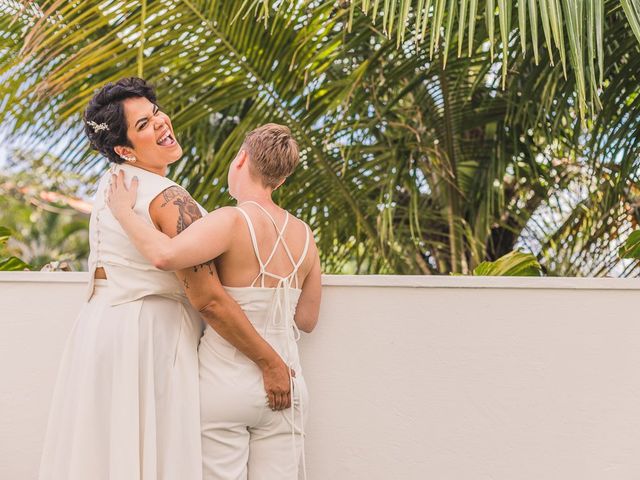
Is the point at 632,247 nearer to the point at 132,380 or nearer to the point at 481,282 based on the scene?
the point at 481,282

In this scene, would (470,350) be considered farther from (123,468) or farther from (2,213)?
(2,213)

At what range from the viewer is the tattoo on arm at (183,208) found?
7.37 feet

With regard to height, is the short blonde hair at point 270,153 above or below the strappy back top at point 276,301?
above

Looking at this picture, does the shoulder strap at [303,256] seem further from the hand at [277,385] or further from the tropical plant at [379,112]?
the tropical plant at [379,112]

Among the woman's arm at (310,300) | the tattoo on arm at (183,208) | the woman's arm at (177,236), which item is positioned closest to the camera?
the woman's arm at (177,236)

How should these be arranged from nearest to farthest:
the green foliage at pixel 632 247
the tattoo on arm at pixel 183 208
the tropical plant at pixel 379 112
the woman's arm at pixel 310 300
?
1. the tattoo on arm at pixel 183 208
2. the woman's arm at pixel 310 300
3. the green foliage at pixel 632 247
4. the tropical plant at pixel 379 112

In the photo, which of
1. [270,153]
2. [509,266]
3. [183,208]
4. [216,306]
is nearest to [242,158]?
[270,153]

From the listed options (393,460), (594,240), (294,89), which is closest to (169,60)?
(294,89)

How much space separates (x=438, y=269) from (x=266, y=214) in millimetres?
2883

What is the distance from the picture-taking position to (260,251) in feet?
7.64

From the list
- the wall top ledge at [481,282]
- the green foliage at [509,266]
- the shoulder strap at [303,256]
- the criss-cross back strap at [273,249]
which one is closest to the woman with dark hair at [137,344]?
the criss-cross back strap at [273,249]

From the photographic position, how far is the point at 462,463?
2900 millimetres

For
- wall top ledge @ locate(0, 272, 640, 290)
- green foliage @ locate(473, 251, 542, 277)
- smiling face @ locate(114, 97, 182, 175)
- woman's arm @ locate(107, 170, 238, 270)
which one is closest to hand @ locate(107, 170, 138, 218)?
woman's arm @ locate(107, 170, 238, 270)

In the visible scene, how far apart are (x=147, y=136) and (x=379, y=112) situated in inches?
83.9
